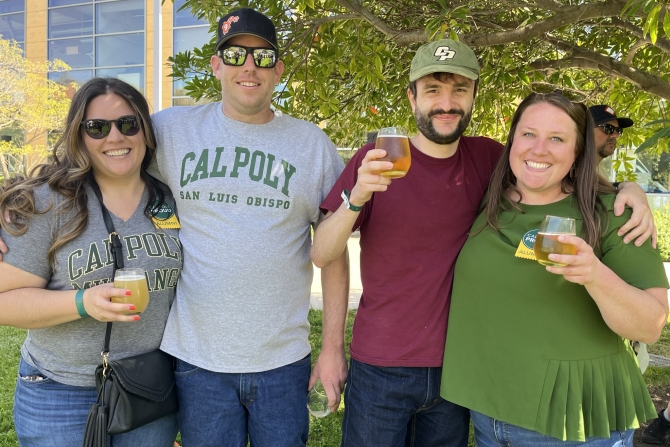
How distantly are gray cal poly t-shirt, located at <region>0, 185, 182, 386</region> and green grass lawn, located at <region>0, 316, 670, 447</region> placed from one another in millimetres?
2399

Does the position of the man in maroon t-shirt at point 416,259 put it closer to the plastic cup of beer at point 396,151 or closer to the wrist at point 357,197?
the wrist at point 357,197

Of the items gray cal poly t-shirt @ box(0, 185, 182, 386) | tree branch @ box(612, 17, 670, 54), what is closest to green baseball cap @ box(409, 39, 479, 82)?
gray cal poly t-shirt @ box(0, 185, 182, 386)

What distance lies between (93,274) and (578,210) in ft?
6.93

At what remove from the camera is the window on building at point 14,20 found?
22750mm

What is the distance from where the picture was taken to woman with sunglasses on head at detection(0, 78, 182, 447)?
2225mm

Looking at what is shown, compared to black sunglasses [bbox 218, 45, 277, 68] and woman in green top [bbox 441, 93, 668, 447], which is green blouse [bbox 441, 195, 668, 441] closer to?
woman in green top [bbox 441, 93, 668, 447]

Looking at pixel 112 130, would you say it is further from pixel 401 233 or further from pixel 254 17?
pixel 401 233

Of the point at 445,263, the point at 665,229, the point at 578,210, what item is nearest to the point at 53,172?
the point at 445,263

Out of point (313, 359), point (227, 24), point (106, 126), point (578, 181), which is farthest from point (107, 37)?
point (578, 181)

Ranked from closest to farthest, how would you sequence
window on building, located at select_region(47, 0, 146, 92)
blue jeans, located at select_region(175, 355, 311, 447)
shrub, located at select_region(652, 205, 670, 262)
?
blue jeans, located at select_region(175, 355, 311, 447)
shrub, located at select_region(652, 205, 670, 262)
window on building, located at select_region(47, 0, 146, 92)

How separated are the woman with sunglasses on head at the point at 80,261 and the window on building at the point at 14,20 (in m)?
24.6

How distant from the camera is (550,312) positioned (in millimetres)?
2127

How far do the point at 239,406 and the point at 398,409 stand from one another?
76 centimetres

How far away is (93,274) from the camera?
2340 mm
